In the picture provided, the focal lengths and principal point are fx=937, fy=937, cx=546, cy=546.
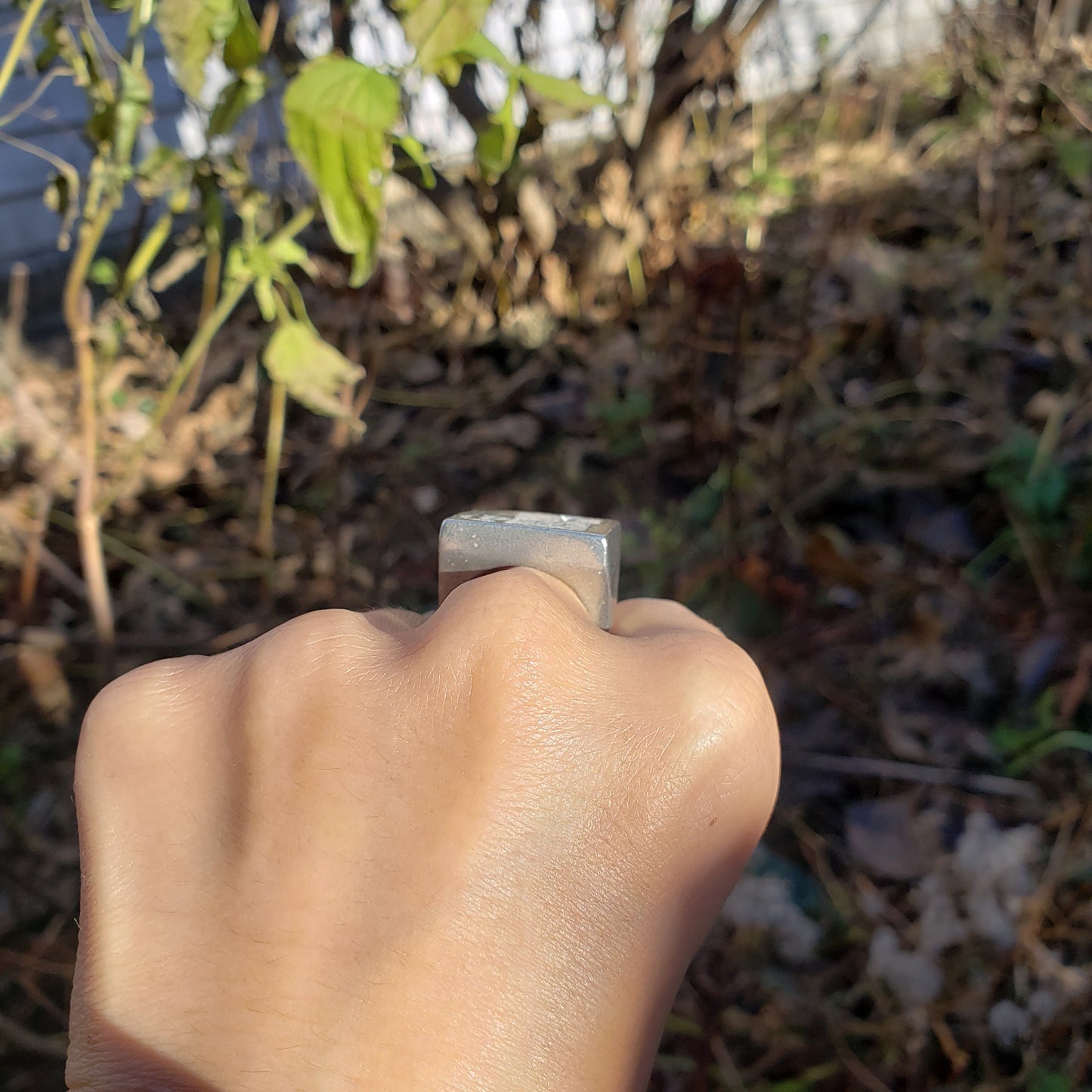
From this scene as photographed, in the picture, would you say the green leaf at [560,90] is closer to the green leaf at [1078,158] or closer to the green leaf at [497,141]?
the green leaf at [497,141]

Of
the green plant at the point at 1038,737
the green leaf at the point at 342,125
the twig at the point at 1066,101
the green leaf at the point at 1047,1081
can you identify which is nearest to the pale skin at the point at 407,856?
the green leaf at the point at 342,125

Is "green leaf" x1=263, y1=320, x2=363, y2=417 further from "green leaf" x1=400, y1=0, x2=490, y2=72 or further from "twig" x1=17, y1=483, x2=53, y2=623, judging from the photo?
"twig" x1=17, y1=483, x2=53, y2=623

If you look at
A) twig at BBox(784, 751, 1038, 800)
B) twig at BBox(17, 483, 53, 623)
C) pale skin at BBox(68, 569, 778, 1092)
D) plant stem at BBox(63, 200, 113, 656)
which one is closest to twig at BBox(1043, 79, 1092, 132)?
twig at BBox(784, 751, 1038, 800)

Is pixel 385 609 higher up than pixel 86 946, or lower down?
higher up

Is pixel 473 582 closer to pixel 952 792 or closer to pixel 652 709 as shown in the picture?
pixel 652 709

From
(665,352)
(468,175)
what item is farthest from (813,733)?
(468,175)
